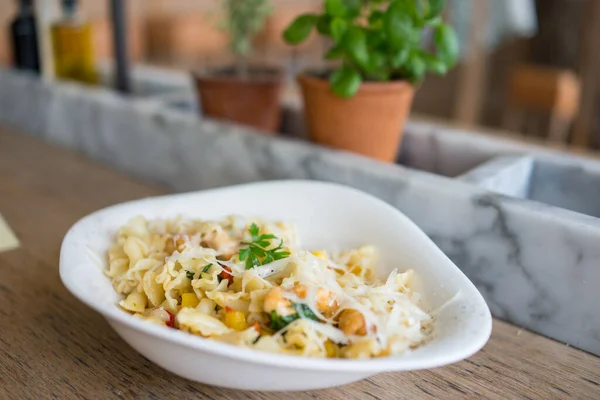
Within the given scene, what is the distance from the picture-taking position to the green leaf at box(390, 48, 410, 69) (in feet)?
2.86

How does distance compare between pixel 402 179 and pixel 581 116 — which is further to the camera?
pixel 581 116

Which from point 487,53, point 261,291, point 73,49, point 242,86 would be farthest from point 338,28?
point 487,53

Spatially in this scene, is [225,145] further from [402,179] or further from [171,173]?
[402,179]

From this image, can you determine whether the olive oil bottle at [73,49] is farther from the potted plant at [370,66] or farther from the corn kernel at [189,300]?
the corn kernel at [189,300]

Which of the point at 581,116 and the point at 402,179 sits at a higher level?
the point at 402,179

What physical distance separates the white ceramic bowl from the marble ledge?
0.09m

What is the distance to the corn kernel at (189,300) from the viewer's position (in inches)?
22.8

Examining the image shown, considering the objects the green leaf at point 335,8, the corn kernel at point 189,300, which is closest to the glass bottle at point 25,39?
the green leaf at point 335,8

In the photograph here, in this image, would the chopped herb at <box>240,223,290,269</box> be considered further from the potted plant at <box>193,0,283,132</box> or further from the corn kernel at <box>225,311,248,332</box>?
the potted plant at <box>193,0,283,132</box>

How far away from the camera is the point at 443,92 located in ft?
12.7

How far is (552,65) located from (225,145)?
2.93 m

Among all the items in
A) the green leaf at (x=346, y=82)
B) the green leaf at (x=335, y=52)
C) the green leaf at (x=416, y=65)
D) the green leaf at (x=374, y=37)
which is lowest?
the green leaf at (x=346, y=82)

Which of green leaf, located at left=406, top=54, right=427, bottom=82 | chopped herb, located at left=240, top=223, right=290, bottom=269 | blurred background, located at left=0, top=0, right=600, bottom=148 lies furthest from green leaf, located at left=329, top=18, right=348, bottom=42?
blurred background, located at left=0, top=0, right=600, bottom=148

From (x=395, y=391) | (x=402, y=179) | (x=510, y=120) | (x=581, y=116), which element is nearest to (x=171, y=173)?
(x=402, y=179)
